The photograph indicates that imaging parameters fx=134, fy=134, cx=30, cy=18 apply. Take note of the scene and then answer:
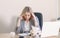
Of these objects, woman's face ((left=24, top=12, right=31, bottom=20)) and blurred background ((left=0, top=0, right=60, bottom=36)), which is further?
blurred background ((left=0, top=0, right=60, bottom=36))

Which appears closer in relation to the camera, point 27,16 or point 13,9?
point 27,16

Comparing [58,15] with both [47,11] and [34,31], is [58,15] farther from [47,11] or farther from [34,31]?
[34,31]

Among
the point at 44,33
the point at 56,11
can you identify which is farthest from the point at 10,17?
the point at 56,11

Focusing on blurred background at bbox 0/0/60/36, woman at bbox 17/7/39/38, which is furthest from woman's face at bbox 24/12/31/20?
blurred background at bbox 0/0/60/36

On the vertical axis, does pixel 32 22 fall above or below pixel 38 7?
→ below

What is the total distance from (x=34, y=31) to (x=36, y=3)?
92cm

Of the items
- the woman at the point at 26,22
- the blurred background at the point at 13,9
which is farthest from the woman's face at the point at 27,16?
the blurred background at the point at 13,9

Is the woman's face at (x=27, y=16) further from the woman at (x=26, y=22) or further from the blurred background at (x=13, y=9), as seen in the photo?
the blurred background at (x=13, y=9)

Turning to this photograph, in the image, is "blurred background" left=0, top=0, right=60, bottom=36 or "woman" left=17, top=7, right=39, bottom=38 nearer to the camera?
"woman" left=17, top=7, right=39, bottom=38

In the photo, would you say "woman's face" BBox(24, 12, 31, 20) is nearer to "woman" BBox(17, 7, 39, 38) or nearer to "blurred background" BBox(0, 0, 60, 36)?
"woman" BBox(17, 7, 39, 38)

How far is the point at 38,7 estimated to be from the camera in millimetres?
2264

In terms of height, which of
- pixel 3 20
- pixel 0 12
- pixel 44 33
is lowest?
pixel 44 33

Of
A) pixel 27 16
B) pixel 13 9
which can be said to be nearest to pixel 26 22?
pixel 27 16

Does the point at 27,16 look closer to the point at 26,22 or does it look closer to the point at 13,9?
the point at 26,22
